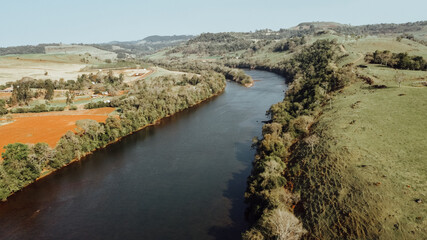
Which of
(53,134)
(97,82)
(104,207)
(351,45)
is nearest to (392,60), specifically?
(351,45)

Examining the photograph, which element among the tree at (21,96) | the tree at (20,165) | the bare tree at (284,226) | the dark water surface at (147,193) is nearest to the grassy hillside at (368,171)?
the bare tree at (284,226)

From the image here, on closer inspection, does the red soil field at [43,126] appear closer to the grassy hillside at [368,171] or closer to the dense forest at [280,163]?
the dense forest at [280,163]

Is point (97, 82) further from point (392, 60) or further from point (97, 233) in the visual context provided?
point (392, 60)

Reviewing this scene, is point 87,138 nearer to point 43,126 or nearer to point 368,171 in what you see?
point 43,126

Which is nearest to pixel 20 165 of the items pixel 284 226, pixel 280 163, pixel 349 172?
pixel 280 163

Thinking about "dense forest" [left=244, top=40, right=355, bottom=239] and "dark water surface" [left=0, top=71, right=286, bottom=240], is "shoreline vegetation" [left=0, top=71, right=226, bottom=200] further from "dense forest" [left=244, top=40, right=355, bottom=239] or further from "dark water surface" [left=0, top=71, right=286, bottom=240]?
"dense forest" [left=244, top=40, right=355, bottom=239]

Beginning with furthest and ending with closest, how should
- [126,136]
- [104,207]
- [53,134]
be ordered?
[126,136], [53,134], [104,207]
